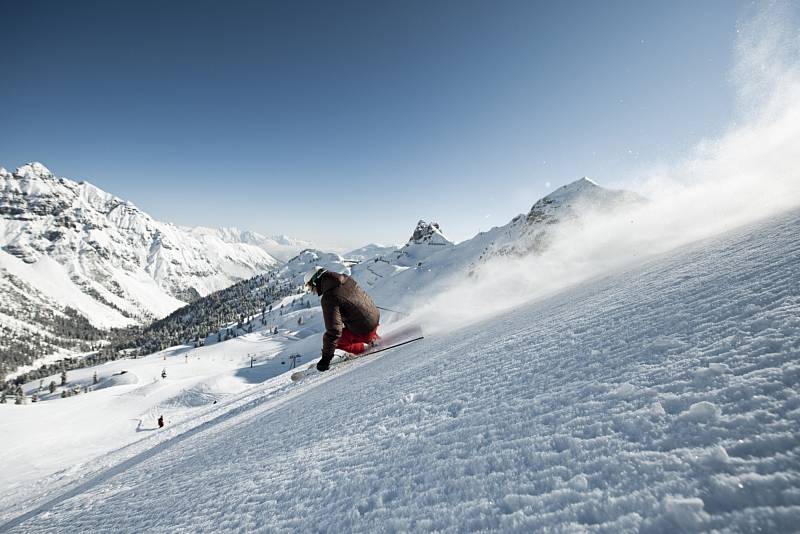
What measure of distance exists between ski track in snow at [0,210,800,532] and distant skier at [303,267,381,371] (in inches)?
116

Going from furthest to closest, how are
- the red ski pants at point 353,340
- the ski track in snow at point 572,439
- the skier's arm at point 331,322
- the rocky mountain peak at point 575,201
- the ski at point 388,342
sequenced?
the rocky mountain peak at point 575,201, the ski at point 388,342, the red ski pants at point 353,340, the skier's arm at point 331,322, the ski track in snow at point 572,439

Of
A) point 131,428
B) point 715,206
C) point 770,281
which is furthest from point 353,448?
point 131,428

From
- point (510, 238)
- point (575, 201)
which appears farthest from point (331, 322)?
point (575, 201)

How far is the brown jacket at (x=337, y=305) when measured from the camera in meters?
8.42


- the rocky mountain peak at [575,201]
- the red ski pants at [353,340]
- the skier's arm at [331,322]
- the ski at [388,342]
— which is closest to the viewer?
the skier's arm at [331,322]

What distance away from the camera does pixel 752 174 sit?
47.2 feet

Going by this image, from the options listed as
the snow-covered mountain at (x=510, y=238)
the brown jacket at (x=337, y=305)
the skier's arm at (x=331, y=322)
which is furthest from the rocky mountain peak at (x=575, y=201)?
the skier's arm at (x=331, y=322)

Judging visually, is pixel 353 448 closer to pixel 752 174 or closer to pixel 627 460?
pixel 627 460

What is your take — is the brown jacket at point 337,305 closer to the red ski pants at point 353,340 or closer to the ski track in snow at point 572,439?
the red ski pants at point 353,340

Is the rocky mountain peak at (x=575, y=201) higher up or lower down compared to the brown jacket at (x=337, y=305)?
higher up

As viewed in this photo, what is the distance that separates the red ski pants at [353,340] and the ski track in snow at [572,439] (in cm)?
419

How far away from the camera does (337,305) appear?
8.56 metres

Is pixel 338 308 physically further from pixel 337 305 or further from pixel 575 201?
pixel 575 201

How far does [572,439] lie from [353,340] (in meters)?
8.18
